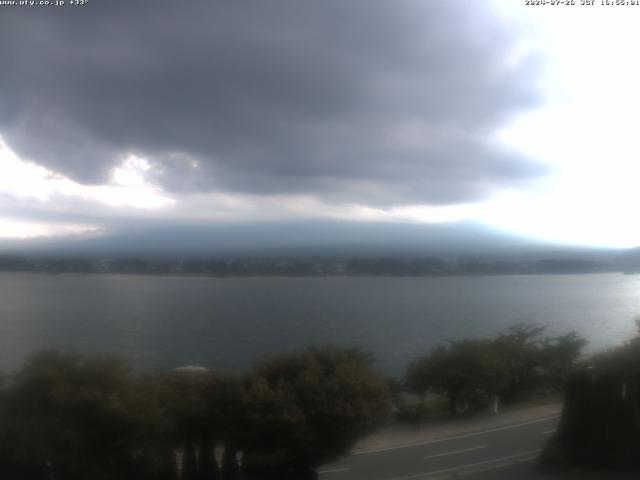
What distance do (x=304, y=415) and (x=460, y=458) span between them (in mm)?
2836

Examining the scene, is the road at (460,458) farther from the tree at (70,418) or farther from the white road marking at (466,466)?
the tree at (70,418)

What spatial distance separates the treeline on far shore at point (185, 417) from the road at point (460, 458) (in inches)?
28.4

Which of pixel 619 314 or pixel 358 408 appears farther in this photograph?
pixel 619 314

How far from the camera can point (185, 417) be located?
796 centimetres

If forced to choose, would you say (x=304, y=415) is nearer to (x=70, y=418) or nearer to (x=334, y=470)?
(x=334, y=470)

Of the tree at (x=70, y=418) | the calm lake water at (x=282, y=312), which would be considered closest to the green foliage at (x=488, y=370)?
the calm lake water at (x=282, y=312)

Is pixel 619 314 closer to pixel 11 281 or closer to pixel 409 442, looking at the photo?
pixel 409 442

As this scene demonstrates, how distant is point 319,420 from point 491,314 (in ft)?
57.4

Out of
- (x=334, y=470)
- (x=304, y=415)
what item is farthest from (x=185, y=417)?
(x=334, y=470)

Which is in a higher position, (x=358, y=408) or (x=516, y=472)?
(x=358, y=408)

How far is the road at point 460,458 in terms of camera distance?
7992 millimetres

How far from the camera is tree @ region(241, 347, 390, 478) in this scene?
7633 millimetres

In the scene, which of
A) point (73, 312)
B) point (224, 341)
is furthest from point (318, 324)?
point (73, 312)

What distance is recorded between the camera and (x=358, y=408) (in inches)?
313
